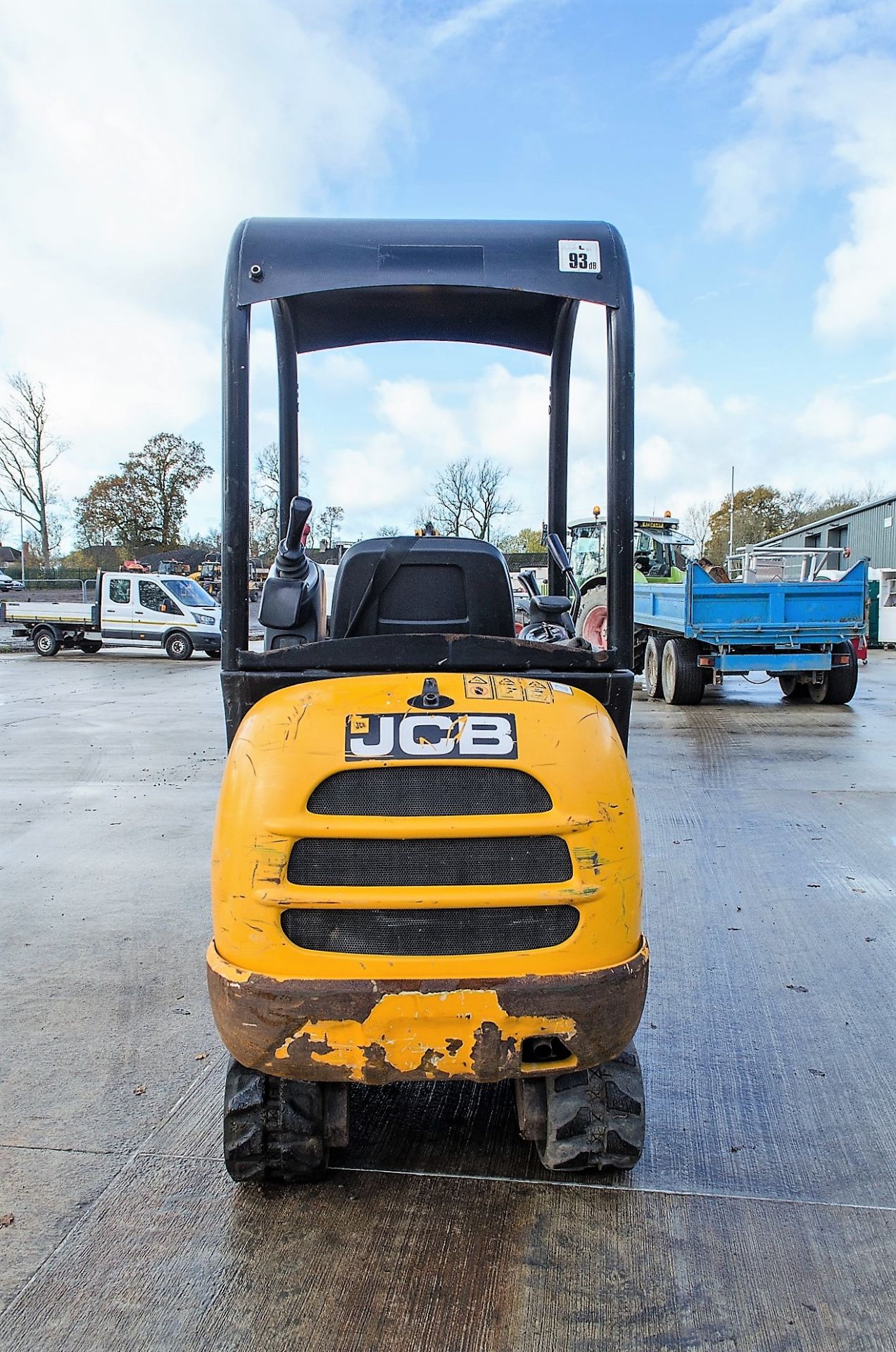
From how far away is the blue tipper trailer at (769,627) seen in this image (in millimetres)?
Answer: 12164

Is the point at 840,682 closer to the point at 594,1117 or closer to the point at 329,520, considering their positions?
the point at 329,520

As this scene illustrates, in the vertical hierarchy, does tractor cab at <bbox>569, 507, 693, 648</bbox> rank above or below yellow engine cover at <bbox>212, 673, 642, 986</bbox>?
above

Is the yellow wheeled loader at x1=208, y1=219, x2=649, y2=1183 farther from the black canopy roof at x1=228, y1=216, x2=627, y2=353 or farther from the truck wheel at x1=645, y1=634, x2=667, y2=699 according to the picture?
the truck wheel at x1=645, y1=634, x2=667, y2=699

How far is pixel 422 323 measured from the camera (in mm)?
→ 3471

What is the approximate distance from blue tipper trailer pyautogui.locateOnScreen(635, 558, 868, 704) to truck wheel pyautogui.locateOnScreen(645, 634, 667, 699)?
3.45ft

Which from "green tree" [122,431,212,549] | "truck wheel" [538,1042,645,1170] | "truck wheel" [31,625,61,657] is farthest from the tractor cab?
"green tree" [122,431,212,549]

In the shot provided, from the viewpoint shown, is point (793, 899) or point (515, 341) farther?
point (793, 899)

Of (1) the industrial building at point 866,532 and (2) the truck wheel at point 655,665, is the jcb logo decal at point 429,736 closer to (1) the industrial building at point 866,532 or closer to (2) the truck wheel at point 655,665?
(2) the truck wheel at point 655,665

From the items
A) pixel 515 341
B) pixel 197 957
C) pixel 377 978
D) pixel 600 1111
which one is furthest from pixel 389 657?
pixel 197 957

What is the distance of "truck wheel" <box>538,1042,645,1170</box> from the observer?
8.51ft

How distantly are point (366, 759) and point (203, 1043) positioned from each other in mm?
1801

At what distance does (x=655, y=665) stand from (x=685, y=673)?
139 cm

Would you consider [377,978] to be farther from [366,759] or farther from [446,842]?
[366,759]

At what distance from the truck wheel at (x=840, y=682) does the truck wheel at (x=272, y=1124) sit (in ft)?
36.9
